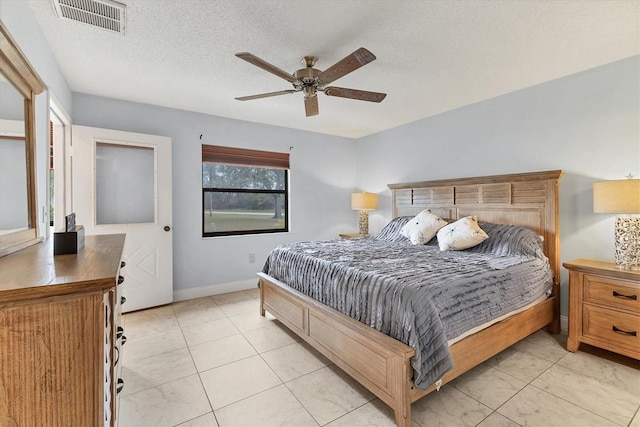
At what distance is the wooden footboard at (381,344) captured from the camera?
1618 millimetres

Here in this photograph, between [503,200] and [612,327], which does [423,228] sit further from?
[612,327]

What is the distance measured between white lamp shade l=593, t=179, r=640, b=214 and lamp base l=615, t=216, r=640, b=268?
196 millimetres

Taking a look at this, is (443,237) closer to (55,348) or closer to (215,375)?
(215,375)

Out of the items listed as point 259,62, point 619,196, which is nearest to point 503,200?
point 619,196

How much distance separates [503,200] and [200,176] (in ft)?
12.0

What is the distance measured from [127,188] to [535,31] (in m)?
4.13

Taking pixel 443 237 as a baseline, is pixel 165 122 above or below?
above

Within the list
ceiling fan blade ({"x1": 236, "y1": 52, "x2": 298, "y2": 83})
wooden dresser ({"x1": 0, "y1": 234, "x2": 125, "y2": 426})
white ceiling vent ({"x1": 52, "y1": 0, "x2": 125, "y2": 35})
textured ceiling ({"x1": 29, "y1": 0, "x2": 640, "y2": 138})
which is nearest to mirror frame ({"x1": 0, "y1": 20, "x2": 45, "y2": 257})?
white ceiling vent ({"x1": 52, "y1": 0, "x2": 125, "y2": 35})

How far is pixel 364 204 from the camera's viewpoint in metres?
4.73

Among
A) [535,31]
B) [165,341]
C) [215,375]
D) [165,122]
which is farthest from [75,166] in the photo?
[535,31]

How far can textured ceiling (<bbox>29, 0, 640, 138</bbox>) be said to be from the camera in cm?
187

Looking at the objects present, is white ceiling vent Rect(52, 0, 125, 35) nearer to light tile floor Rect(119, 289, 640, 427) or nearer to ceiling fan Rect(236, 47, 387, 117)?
ceiling fan Rect(236, 47, 387, 117)

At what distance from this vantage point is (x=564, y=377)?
2.07m

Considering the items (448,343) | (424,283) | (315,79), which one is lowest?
(448,343)
